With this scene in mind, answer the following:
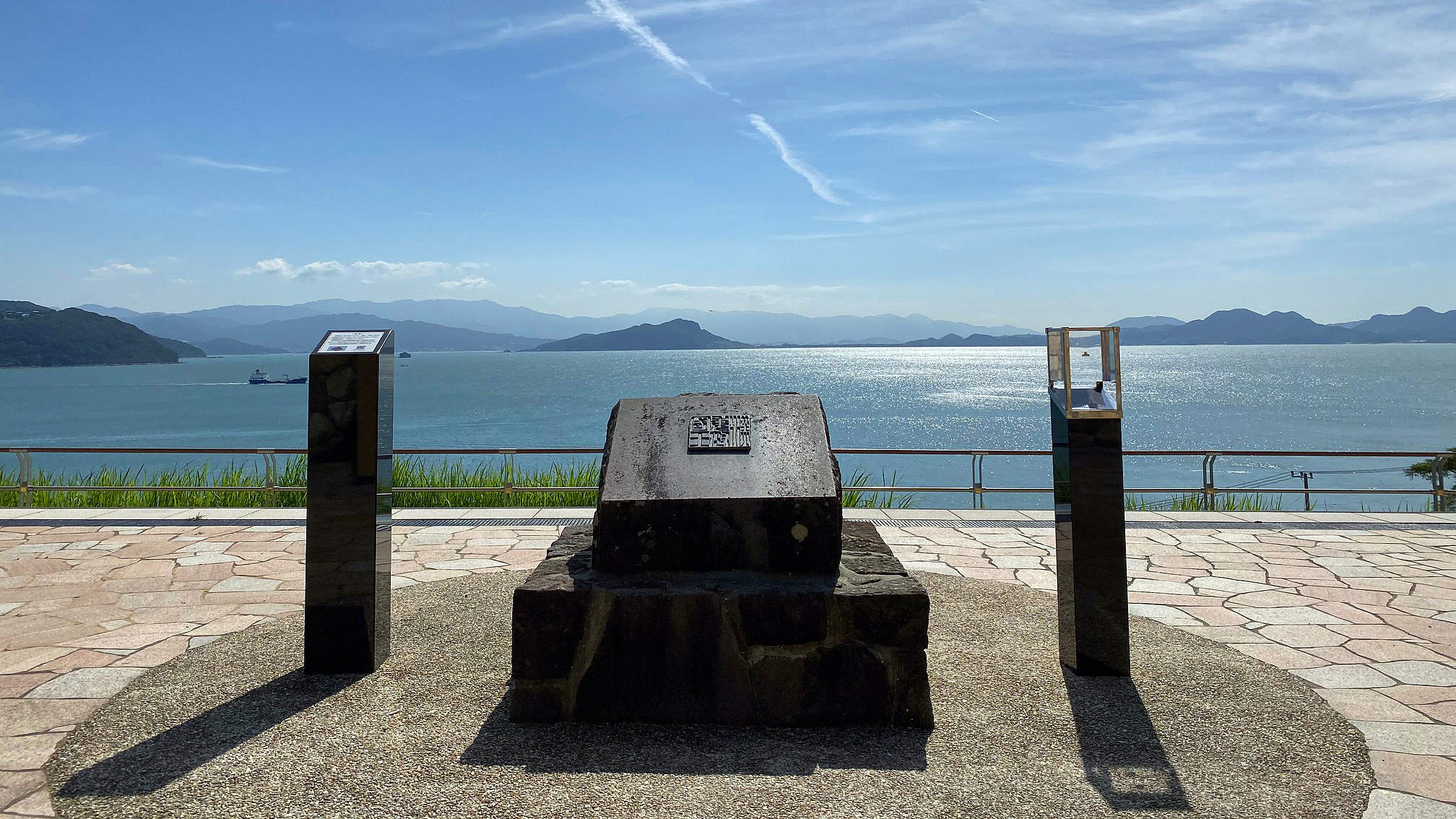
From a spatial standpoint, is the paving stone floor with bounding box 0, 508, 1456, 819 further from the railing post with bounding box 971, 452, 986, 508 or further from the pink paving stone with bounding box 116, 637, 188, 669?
the railing post with bounding box 971, 452, 986, 508

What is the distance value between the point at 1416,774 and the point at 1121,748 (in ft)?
3.18

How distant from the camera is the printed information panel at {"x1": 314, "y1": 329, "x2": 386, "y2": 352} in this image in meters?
4.24

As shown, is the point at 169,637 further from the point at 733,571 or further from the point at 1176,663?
the point at 1176,663

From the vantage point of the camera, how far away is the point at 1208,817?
2877mm

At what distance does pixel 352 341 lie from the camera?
4379mm

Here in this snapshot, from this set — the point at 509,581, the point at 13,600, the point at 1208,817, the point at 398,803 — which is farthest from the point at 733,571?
the point at 13,600

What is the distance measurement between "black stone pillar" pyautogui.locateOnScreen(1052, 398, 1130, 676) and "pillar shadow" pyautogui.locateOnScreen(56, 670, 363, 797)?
341 cm

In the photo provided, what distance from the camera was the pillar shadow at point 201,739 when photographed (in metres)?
3.08

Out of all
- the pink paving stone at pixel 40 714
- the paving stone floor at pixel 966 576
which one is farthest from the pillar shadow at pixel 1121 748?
the pink paving stone at pixel 40 714

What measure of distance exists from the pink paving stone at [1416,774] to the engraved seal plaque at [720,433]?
9.10 ft

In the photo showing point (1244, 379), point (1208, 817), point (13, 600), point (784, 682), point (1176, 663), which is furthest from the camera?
point (1244, 379)

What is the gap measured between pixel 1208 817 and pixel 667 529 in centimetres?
228

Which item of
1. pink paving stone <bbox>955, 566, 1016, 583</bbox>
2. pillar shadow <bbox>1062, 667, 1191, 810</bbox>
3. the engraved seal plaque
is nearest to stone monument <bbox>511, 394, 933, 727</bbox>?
pillar shadow <bbox>1062, 667, 1191, 810</bbox>

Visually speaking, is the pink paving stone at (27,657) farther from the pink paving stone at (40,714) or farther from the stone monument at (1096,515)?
the stone monument at (1096,515)
